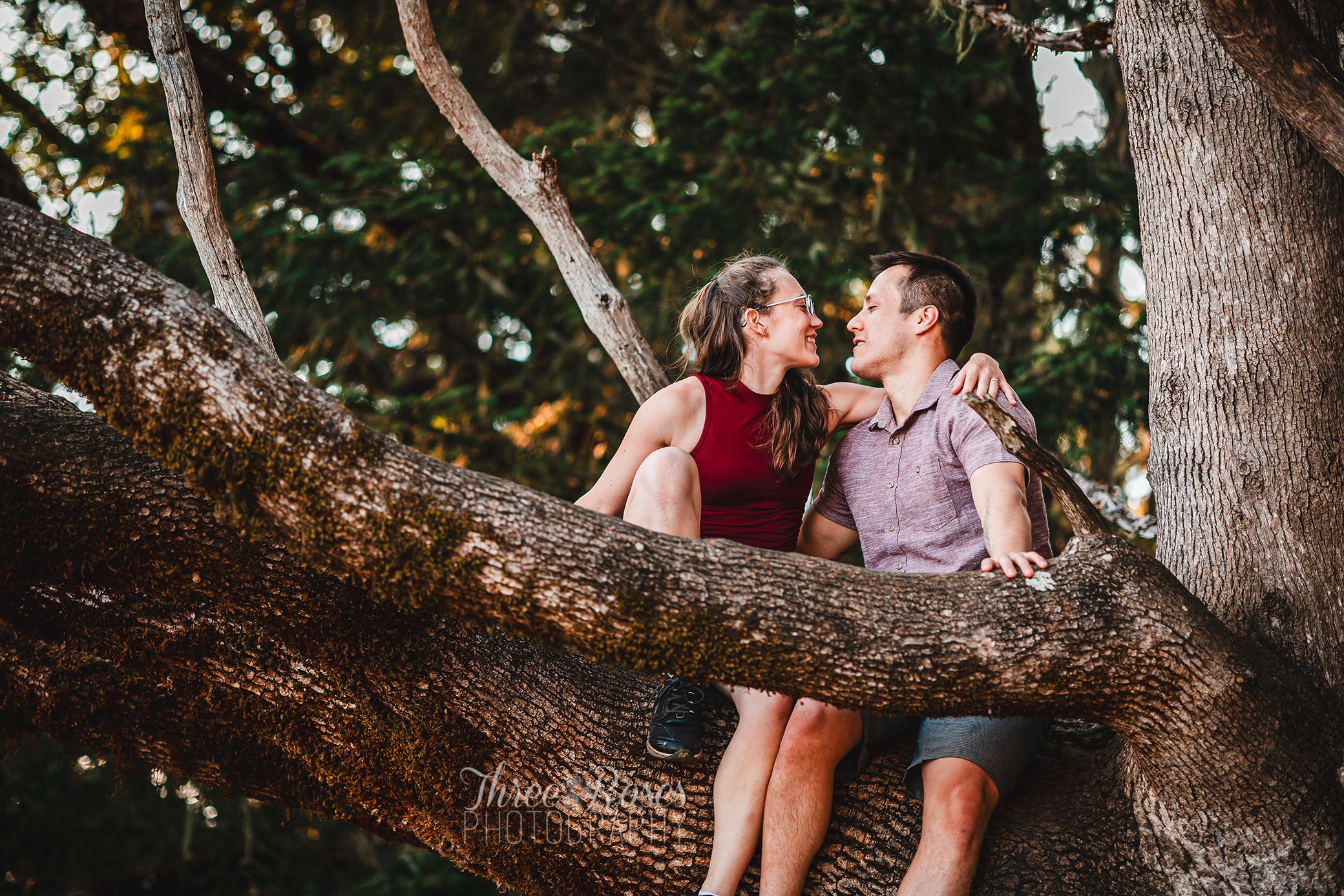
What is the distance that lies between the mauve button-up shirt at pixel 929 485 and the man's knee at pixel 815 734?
61 cm

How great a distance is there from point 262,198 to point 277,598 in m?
5.33

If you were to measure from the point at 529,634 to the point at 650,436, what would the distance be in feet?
3.91

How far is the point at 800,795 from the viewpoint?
2.61m

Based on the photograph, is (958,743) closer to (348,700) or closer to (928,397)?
(928,397)

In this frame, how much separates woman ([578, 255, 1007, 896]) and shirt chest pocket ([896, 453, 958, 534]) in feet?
0.88

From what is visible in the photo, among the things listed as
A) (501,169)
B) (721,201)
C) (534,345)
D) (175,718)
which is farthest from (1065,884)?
(534,345)

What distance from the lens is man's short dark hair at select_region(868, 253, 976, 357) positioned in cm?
352

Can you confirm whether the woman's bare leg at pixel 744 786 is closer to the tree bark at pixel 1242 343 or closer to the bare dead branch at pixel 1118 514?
the tree bark at pixel 1242 343

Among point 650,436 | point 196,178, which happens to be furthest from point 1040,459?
point 196,178

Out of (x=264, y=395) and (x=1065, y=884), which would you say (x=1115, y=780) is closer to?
(x=1065, y=884)

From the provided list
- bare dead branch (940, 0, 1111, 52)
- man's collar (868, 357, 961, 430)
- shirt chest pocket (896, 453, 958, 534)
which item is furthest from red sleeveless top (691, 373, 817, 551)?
bare dead branch (940, 0, 1111, 52)

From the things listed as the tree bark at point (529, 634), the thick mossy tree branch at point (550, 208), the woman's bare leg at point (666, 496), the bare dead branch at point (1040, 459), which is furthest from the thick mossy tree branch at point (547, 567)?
the thick mossy tree branch at point (550, 208)

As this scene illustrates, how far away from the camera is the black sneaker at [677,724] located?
2693 millimetres

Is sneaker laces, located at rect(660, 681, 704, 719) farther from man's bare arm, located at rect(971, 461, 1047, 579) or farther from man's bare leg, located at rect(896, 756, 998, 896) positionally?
man's bare arm, located at rect(971, 461, 1047, 579)
